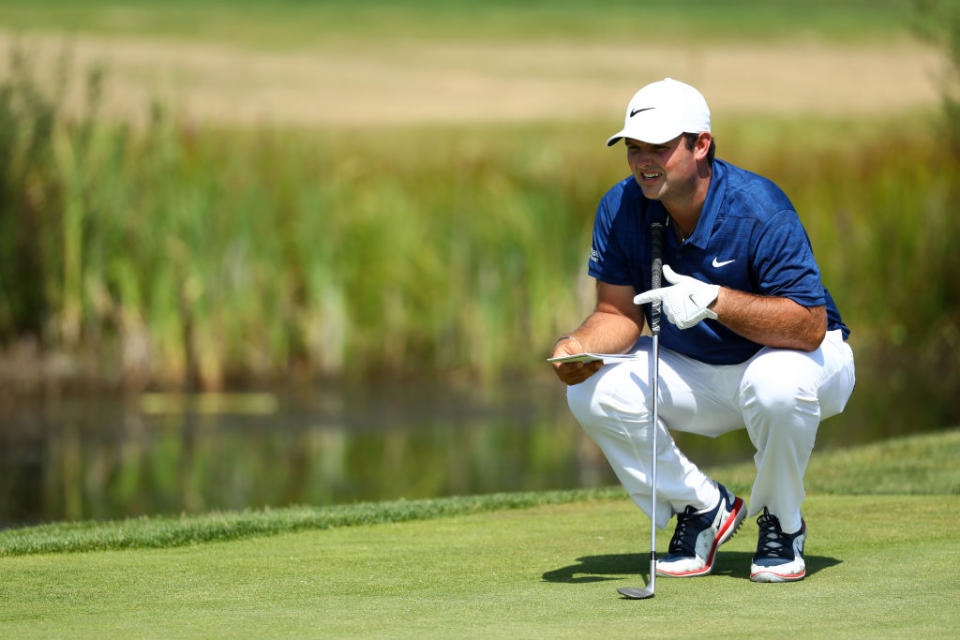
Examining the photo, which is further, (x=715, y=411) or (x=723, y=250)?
(x=715, y=411)

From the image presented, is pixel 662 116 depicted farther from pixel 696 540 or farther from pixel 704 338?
pixel 696 540

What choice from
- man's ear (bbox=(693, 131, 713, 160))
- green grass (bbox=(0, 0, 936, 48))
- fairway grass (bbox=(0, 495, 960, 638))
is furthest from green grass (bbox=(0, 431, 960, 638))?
green grass (bbox=(0, 0, 936, 48))

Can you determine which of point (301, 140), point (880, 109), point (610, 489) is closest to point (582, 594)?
point (610, 489)

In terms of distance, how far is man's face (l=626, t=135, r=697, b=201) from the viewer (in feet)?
14.3

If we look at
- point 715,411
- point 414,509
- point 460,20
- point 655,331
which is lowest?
point 414,509

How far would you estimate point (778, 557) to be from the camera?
14.1ft

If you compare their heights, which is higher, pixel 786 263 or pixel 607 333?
pixel 786 263

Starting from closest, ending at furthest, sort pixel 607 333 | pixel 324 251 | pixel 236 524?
1. pixel 607 333
2. pixel 236 524
3. pixel 324 251

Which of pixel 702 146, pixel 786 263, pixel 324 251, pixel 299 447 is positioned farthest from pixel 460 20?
pixel 786 263

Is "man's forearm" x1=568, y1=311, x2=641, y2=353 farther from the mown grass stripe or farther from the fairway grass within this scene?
the mown grass stripe

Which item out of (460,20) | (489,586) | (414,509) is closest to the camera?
(489,586)

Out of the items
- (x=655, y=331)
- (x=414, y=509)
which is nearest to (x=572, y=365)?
(x=655, y=331)

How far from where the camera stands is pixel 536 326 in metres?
12.7

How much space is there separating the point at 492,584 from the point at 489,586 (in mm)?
36
